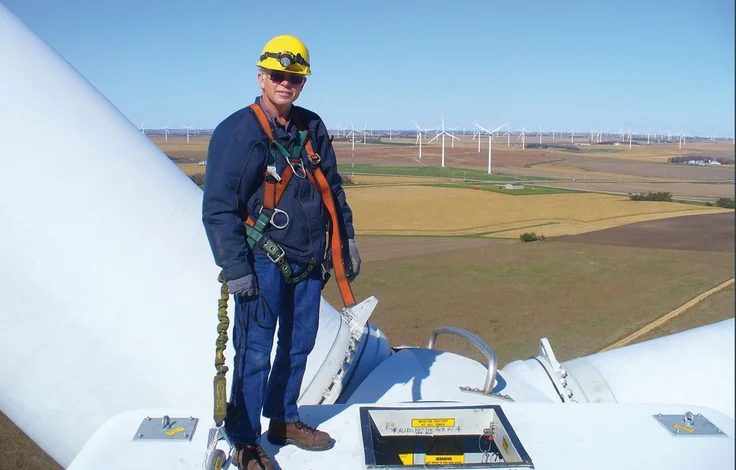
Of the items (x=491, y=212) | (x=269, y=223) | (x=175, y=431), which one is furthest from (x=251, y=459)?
(x=491, y=212)

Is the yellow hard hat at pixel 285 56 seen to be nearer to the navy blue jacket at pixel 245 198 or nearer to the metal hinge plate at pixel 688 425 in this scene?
the navy blue jacket at pixel 245 198

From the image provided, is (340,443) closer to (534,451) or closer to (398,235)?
(534,451)

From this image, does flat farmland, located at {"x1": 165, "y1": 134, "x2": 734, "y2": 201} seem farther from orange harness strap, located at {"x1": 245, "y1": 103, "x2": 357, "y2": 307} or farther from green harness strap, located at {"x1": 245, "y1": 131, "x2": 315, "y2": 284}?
green harness strap, located at {"x1": 245, "y1": 131, "x2": 315, "y2": 284}

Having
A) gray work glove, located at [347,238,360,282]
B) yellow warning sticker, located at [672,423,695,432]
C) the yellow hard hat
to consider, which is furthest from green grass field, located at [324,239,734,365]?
the yellow hard hat

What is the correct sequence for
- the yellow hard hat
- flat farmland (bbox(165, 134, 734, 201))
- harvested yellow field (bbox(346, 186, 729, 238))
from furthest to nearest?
flat farmland (bbox(165, 134, 734, 201)) → harvested yellow field (bbox(346, 186, 729, 238)) → the yellow hard hat

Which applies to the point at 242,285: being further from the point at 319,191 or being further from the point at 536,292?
the point at 536,292

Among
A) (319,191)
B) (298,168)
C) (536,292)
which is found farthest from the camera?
(536,292)

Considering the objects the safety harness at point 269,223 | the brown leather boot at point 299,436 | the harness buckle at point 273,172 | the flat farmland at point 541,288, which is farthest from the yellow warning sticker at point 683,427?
the flat farmland at point 541,288
